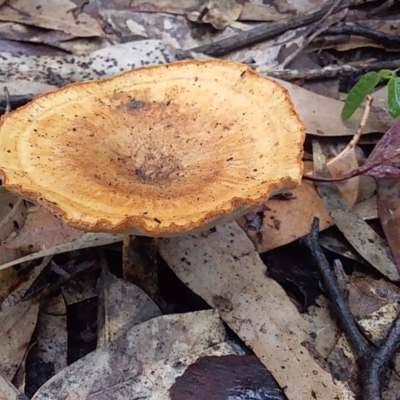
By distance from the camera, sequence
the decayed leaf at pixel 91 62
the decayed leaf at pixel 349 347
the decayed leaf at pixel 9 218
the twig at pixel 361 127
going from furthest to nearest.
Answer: the decayed leaf at pixel 91 62 < the twig at pixel 361 127 < the decayed leaf at pixel 9 218 < the decayed leaf at pixel 349 347

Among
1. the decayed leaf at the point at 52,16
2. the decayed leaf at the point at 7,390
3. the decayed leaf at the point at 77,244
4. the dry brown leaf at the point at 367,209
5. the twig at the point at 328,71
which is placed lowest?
the decayed leaf at the point at 7,390

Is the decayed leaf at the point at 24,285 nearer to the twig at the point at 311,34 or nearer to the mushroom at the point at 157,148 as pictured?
the mushroom at the point at 157,148

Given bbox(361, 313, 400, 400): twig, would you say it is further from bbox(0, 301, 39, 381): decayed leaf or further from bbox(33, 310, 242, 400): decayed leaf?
bbox(0, 301, 39, 381): decayed leaf

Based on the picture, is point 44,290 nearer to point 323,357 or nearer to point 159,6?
point 323,357

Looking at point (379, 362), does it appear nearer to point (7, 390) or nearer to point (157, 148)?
Result: point (157, 148)

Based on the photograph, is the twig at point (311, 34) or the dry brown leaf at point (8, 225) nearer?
the dry brown leaf at point (8, 225)

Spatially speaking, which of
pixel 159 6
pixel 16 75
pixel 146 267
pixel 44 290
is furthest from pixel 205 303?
pixel 159 6

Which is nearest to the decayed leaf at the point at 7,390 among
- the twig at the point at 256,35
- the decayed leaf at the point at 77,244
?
the decayed leaf at the point at 77,244
